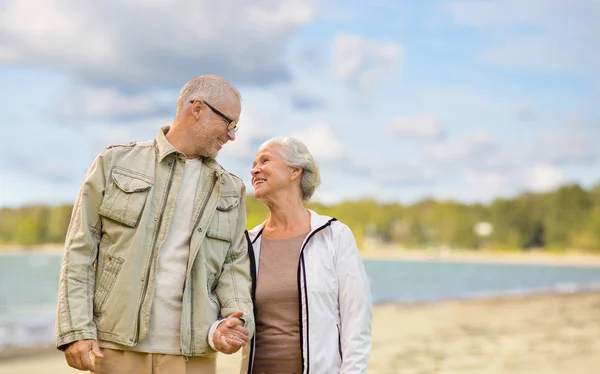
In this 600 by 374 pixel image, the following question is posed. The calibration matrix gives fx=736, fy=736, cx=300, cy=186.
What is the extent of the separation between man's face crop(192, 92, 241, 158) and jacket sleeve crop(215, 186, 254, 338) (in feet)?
0.85

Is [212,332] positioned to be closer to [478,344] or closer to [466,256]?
[478,344]

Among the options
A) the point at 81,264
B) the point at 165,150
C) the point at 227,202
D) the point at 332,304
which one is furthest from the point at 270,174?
the point at 81,264

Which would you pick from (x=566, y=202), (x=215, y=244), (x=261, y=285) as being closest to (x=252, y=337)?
(x=261, y=285)

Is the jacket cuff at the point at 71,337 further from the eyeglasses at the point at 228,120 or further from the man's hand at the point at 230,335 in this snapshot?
the eyeglasses at the point at 228,120

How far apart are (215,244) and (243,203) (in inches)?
11.0

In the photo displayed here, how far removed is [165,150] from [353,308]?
1.06 meters

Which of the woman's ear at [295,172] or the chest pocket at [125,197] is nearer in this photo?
the chest pocket at [125,197]

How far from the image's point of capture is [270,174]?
341 cm

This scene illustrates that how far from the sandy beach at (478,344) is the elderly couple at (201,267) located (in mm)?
5837

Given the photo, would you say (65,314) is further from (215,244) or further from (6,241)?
(6,241)

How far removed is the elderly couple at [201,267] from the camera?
9.49 feet

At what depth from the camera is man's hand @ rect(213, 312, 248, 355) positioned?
2.94 m

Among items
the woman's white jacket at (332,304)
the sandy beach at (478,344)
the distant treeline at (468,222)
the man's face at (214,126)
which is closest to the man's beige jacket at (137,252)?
the man's face at (214,126)

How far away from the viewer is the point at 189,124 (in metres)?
3.11
